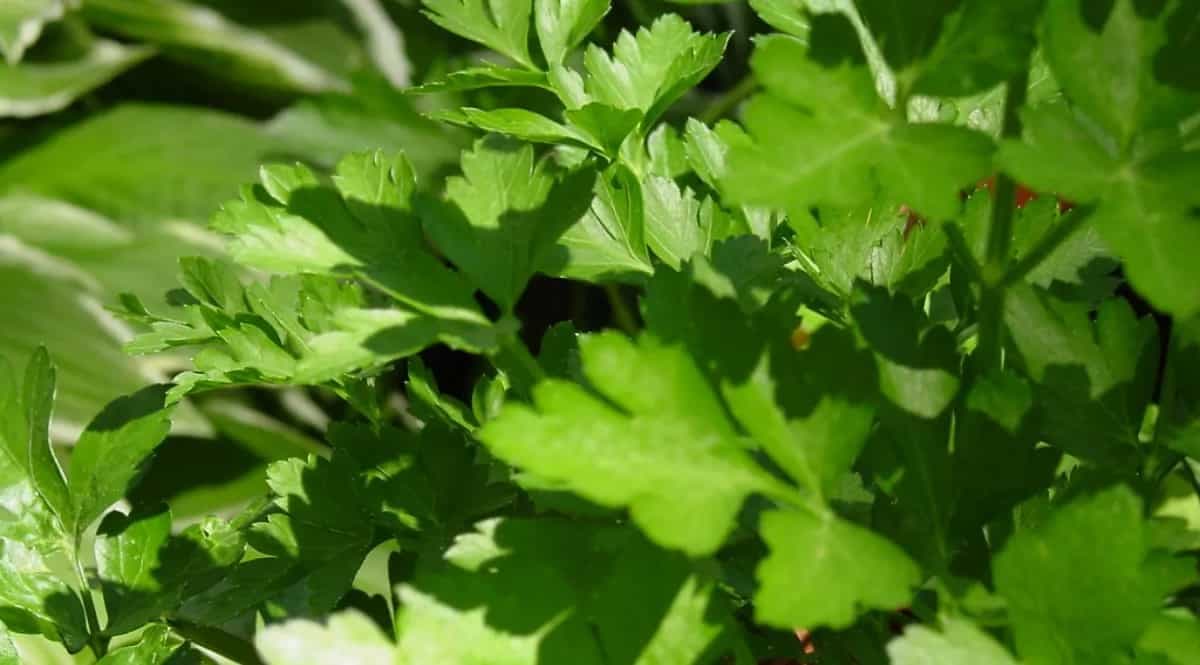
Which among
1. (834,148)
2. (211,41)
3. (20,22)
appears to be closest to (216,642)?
(834,148)

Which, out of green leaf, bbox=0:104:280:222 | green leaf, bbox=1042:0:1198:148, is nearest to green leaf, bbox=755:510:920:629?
green leaf, bbox=1042:0:1198:148

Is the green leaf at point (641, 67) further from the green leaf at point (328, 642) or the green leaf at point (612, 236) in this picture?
the green leaf at point (328, 642)

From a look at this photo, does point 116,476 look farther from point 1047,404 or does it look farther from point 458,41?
point 458,41

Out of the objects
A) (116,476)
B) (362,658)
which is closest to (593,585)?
(362,658)

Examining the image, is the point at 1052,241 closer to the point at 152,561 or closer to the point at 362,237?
the point at 362,237

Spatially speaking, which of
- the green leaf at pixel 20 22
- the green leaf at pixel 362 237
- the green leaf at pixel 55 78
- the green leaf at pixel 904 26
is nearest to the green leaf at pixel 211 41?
the green leaf at pixel 55 78
